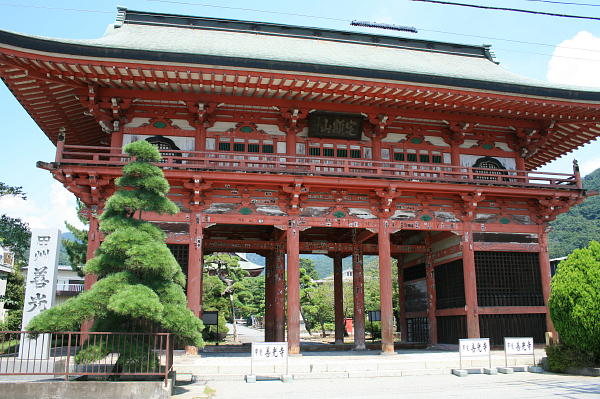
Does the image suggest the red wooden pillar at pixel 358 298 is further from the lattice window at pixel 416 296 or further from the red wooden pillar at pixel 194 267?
the red wooden pillar at pixel 194 267

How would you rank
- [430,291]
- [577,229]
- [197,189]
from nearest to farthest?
[197,189]
[430,291]
[577,229]

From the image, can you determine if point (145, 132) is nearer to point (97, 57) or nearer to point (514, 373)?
point (97, 57)

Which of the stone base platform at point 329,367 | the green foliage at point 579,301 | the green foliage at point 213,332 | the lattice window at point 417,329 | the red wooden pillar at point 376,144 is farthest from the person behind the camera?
the green foliage at point 213,332

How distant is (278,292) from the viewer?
22062 millimetres

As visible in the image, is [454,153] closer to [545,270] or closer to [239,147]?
[545,270]

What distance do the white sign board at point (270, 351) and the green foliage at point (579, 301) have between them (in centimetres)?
788

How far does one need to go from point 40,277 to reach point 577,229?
302 ft

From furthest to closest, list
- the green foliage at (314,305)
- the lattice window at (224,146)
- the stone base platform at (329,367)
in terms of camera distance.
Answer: the green foliage at (314,305) → the lattice window at (224,146) → the stone base platform at (329,367)

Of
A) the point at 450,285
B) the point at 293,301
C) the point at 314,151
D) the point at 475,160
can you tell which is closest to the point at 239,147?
the point at 314,151

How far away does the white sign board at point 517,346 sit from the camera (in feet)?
46.2

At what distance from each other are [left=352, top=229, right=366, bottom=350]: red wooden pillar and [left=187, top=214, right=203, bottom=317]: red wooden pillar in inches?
296

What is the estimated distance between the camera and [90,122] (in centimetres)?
1938

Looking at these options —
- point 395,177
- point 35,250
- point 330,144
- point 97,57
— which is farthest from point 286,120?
point 35,250

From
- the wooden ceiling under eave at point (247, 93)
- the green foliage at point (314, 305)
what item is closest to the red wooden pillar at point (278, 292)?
the wooden ceiling under eave at point (247, 93)
